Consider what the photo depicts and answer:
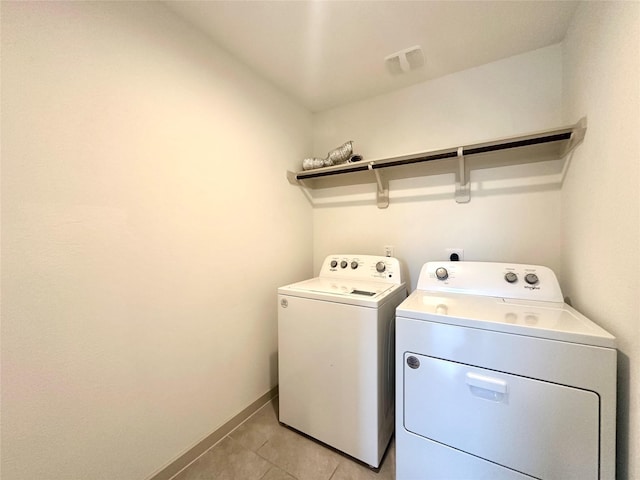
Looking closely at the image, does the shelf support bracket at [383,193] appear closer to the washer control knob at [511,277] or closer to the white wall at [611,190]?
the washer control knob at [511,277]

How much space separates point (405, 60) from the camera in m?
1.56

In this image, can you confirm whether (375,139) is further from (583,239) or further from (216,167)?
(583,239)

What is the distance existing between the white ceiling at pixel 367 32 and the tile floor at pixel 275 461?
2.29 metres

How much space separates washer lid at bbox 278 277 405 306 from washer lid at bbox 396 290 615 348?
0.58 ft

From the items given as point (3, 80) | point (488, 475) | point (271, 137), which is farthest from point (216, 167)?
point (488, 475)

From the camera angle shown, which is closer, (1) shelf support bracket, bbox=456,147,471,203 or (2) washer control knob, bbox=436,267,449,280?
(2) washer control knob, bbox=436,267,449,280

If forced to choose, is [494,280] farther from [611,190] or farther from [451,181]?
[451,181]

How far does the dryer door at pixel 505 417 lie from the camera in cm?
81

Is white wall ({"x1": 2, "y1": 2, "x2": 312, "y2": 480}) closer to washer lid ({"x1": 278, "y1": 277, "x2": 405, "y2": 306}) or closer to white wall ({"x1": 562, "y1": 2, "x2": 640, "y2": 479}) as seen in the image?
washer lid ({"x1": 278, "y1": 277, "x2": 405, "y2": 306})

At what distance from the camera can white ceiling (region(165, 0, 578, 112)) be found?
1198 millimetres

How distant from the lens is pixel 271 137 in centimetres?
182

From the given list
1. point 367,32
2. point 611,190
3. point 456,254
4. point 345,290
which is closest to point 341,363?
point 345,290

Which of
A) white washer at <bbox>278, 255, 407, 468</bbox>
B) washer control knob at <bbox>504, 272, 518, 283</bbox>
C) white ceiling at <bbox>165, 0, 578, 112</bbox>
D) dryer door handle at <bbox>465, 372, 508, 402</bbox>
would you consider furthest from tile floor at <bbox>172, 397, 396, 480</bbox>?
white ceiling at <bbox>165, 0, 578, 112</bbox>

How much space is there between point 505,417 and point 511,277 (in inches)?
26.9
